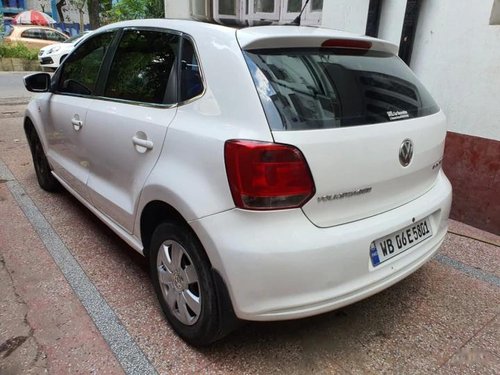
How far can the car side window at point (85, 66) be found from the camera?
3.07 m

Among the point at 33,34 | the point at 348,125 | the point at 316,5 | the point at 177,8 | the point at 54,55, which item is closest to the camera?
the point at 348,125

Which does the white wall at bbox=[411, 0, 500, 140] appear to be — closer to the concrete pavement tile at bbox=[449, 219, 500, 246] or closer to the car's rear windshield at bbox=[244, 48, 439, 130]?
the concrete pavement tile at bbox=[449, 219, 500, 246]

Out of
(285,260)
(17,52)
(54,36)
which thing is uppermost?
(285,260)

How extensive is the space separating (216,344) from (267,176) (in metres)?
1.05

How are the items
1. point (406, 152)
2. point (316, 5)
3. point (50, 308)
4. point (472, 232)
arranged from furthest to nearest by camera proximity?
1. point (316, 5)
2. point (472, 232)
3. point (50, 308)
4. point (406, 152)

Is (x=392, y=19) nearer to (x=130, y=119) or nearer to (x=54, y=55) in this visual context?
(x=130, y=119)

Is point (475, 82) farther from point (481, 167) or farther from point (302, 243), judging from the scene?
point (302, 243)

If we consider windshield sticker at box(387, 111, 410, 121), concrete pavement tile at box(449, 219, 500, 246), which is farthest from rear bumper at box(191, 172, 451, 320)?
concrete pavement tile at box(449, 219, 500, 246)

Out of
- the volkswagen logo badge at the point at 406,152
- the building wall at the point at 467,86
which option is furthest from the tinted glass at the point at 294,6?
the volkswagen logo badge at the point at 406,152

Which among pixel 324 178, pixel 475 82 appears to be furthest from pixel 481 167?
pixel 324 178

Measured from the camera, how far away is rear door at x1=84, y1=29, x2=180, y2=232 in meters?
2.31

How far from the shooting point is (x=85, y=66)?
3312 mm

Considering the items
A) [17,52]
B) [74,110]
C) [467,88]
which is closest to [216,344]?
[74,110]

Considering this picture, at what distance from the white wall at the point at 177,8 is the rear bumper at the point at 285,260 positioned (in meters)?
7.20
